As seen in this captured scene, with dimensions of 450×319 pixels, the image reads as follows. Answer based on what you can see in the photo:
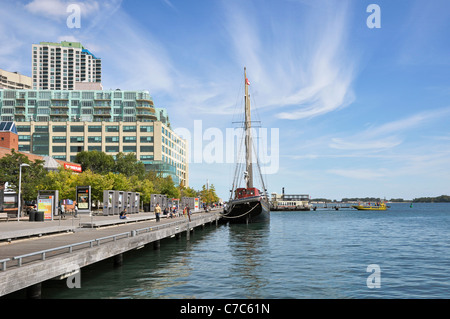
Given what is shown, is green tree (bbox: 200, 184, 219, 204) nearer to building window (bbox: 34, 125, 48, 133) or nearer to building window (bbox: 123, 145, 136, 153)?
building window (bbox: 123, 145, 136, 153)

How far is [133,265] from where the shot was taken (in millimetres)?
25625

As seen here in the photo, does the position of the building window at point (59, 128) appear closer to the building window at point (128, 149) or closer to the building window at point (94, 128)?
the building window at point (94, 128)

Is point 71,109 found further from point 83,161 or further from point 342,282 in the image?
point 342,282

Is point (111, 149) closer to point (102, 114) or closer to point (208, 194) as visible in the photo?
point (102, 114)

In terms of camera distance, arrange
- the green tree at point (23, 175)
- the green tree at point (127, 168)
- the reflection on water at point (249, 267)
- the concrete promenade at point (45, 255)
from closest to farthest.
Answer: the concrete promenade at point (45, 255), the reflection on water at point (249, 267), the green tree at point (23, 175), the green tree at point (127, 168)

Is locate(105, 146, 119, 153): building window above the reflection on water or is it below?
above

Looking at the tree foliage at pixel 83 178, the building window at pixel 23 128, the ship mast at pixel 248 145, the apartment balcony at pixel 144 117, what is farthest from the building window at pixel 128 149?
the ship mast at pixel 248 145

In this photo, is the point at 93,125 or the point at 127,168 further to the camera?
the point at 93,125

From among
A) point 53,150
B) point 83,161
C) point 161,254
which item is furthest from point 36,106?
point 161,254

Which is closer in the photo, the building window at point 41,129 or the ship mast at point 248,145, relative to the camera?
the ship mast at point 248,145

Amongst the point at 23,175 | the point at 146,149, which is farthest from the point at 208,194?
the point at 23,175

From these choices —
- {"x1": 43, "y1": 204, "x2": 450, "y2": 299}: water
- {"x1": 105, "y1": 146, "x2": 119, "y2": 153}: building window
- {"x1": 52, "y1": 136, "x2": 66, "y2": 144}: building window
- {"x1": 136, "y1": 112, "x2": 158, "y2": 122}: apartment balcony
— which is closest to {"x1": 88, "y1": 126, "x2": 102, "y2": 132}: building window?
{"x1": 105, "y1": 146, "x2": 119, "y2": 153}: building window

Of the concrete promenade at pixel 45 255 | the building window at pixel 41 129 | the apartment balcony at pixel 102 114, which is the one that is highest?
the apartment balcony at pixel 102 114

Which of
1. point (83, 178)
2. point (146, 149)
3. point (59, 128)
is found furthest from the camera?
point (59, 128)
